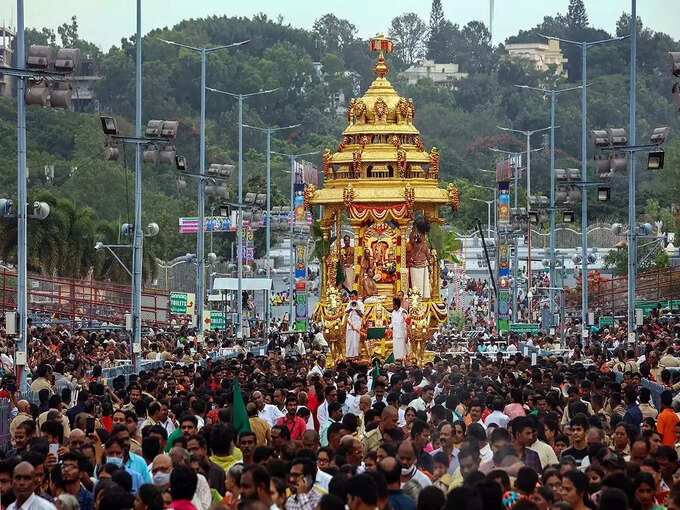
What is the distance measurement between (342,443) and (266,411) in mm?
5599

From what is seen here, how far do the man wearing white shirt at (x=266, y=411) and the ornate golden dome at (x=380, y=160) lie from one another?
69.0ft

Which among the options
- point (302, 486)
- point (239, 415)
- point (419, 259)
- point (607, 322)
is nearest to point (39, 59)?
point (239, 415)

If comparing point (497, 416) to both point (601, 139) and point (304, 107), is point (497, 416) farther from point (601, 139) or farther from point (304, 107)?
point (304, 107)

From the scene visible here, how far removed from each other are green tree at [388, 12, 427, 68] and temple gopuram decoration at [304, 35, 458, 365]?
147417 mm

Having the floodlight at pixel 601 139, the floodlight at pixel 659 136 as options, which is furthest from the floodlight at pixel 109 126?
the floodlight at pixel 659 136

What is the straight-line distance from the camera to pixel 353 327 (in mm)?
41312

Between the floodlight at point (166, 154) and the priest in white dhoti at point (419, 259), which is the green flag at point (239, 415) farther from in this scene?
the priest in white dhoti at point (419, 259)

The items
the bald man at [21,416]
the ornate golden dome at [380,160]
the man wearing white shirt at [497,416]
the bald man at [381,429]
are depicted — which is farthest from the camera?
the ornate golden dome at [380,160]

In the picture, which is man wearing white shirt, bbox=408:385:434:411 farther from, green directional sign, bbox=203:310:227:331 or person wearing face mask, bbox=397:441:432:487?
green directional sign, bbox=203:310:227:331

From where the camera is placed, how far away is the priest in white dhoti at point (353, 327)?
41.3 m

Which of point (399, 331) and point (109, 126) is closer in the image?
point (109, 126)

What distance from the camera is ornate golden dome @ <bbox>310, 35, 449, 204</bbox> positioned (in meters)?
43.6

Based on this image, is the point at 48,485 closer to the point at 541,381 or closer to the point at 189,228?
the point at 541,381

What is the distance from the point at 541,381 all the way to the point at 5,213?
8.93m
